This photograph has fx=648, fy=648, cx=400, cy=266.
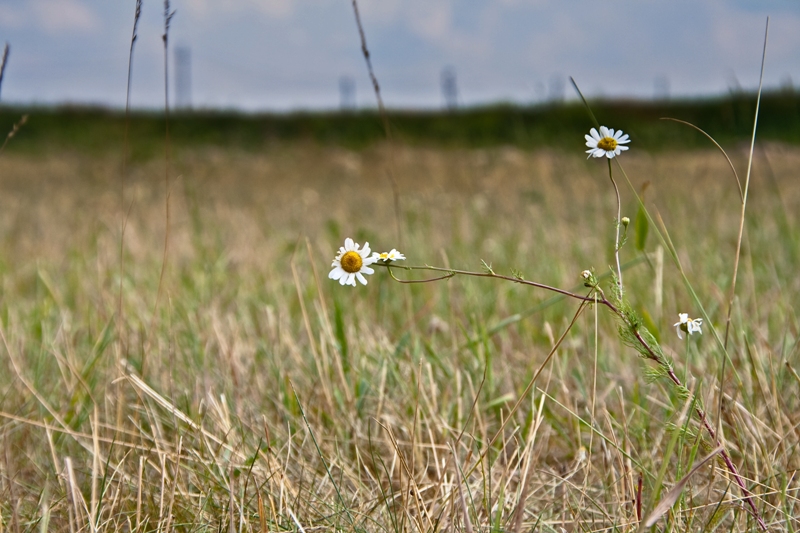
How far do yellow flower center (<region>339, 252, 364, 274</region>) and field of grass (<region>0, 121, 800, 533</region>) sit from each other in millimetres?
237

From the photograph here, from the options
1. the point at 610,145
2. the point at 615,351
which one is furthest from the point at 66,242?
the point at 610,145

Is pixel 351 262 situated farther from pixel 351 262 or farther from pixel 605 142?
pixel 605 142

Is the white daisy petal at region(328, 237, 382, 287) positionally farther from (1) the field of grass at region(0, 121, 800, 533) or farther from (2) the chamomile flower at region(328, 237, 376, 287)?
(1) the field of grass at region(0, 121, 800, 533)

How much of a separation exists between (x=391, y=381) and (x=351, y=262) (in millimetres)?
669

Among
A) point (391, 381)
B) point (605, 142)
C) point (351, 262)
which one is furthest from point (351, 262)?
point (391, 381)

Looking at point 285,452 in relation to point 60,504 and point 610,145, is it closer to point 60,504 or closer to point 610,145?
point 60,504

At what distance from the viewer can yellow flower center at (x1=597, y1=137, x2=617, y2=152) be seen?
76 cm

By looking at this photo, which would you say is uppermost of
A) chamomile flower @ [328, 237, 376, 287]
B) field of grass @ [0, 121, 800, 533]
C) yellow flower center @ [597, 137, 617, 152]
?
yellow flower center @ [597, 137, 617, 152]

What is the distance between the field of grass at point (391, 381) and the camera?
891 mm

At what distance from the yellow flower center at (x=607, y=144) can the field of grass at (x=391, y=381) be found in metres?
0.26

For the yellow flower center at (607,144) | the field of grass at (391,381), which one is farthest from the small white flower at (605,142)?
the field of grass at (391,381)

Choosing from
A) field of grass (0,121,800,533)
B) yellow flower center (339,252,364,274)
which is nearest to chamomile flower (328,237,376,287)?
yellow flower center (339,252,364,274)

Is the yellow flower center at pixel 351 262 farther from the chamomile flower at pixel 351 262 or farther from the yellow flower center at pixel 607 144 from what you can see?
the yellow flower center at pixel 607 144

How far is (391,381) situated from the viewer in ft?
4.52
